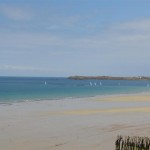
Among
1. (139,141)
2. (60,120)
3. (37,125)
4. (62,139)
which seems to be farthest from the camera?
(60,120)

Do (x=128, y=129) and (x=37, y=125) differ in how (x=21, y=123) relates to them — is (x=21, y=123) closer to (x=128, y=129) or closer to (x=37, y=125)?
(x=37, y=125)

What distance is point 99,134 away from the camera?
17.5 meters

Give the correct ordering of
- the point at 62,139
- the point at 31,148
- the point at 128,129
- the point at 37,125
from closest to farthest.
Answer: the point at 31,148 → the point at 62,139 → the point at 128,129 → the point at 37,125

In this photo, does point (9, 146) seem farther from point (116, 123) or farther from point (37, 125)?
point (116, 123)

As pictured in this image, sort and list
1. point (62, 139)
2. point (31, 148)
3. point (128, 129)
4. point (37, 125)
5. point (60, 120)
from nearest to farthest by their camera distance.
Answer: point (31, 148), point (62, 139), point (128, 129), point (37, 125), point (60, 120)

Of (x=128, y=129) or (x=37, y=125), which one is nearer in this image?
(x=128, y=129)

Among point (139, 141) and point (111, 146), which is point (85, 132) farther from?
point (139, 141)

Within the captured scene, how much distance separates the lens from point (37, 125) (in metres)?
20.6

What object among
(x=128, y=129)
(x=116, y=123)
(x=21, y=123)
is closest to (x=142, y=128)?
(x=128, y=129)

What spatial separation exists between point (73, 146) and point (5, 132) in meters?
4.55

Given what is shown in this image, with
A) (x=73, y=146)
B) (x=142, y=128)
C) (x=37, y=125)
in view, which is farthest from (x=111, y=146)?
(x=37, y=125)

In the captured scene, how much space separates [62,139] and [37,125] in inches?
184

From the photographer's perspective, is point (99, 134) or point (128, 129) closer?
point (99, 134)

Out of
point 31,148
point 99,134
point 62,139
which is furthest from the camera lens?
point 99,134
